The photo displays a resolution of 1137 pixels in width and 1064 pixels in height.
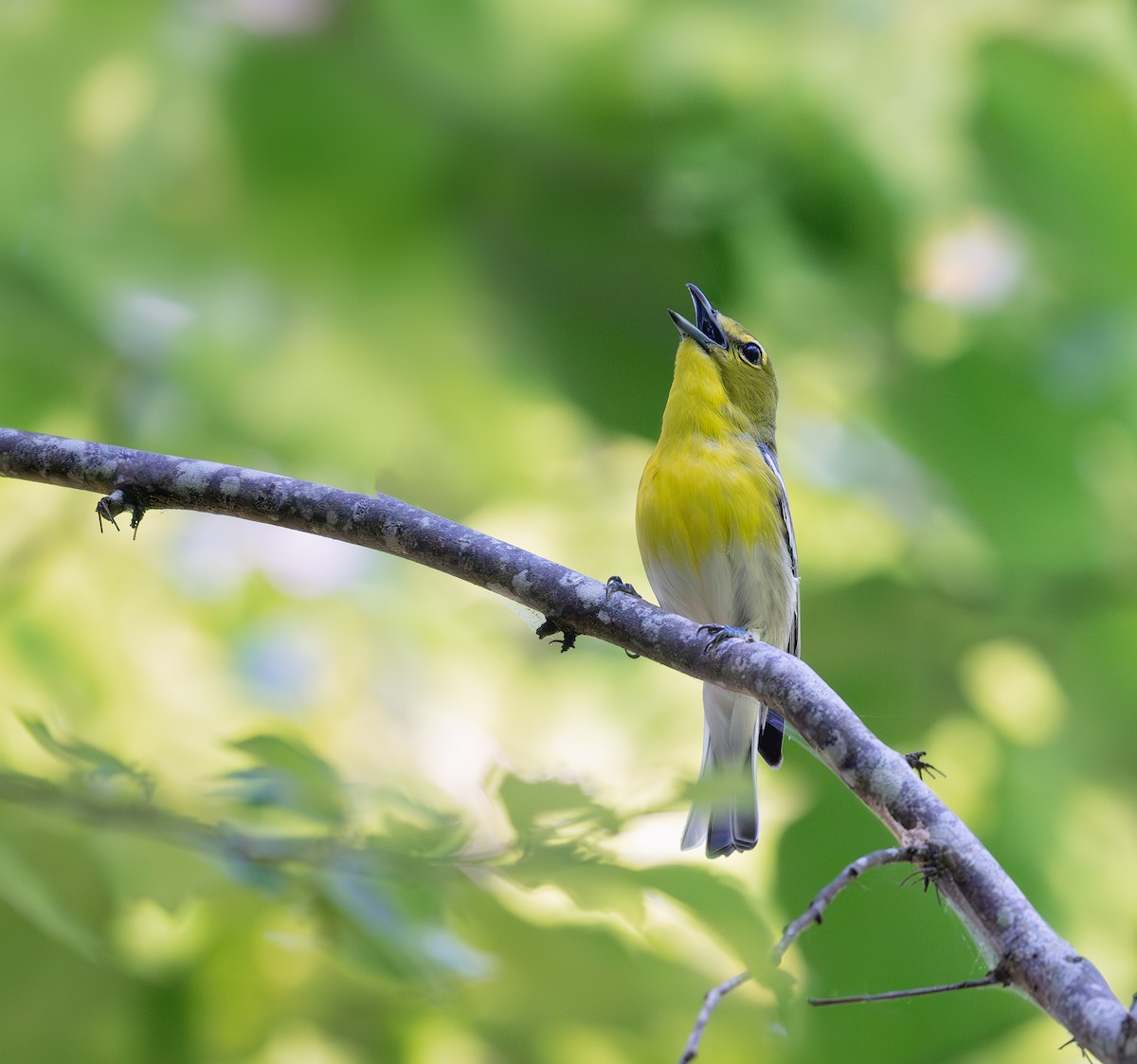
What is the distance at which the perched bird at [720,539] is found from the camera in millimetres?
2721

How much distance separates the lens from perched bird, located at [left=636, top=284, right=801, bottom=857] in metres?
2.72

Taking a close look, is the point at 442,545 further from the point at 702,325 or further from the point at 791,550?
the point at 702,325

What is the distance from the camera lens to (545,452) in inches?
132

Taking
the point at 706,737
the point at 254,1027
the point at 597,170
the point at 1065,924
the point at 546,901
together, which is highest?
the point at 597,170

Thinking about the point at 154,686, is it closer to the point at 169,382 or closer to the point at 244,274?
the point at 169,382

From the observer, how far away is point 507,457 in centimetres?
328

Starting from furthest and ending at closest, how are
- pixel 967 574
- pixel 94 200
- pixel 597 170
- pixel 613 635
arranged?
pixel 967 574 → pixel 597 170 → pixel 94 200 → pixel 613 635

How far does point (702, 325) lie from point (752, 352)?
6.8 inches

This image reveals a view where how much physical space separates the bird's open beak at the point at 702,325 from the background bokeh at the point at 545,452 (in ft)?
0.56

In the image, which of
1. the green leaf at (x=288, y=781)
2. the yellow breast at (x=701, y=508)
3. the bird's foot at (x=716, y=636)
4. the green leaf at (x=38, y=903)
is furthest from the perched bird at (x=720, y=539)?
the green leaf at (x=38, y=903)

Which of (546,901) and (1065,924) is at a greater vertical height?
(1065,924)

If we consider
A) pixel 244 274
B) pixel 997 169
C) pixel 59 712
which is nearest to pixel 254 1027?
pixel 59 712

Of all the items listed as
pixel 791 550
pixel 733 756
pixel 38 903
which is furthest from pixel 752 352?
pixel 38 903

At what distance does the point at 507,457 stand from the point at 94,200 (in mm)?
1246
